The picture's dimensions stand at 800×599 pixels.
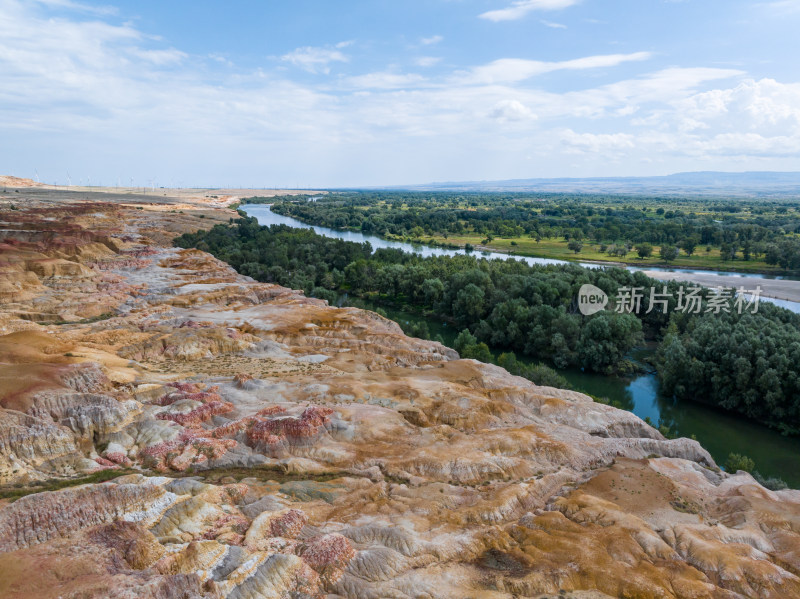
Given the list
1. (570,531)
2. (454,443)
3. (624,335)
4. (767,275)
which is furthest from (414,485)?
(767,275)

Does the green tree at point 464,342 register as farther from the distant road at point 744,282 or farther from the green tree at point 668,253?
the green tree at point 668,253

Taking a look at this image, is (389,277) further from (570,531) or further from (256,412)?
(570,531)

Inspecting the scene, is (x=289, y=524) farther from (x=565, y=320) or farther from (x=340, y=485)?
(x=565, y=320)

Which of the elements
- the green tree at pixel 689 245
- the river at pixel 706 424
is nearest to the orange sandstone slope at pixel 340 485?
the river at pixel 706 424

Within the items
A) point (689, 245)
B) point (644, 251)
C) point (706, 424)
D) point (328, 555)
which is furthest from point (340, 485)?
point (689, 245)

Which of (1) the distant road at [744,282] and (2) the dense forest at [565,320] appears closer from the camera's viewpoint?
(2) the dense forest at [565,320]

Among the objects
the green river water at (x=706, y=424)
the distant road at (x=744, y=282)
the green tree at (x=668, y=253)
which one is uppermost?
the green tree at (x=668, y=253)

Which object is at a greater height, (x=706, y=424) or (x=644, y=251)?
(x=644, y=251)
